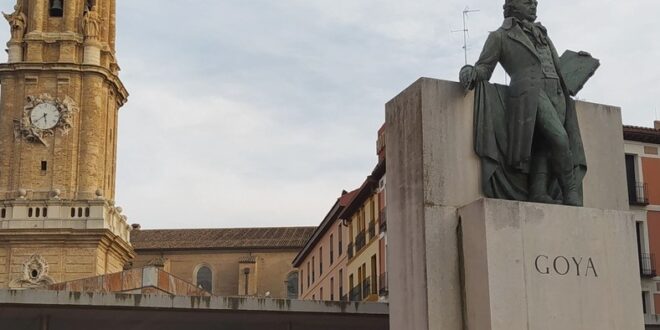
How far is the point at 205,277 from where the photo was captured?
85812 mm

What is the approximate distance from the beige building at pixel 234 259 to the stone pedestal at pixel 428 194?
2895 inches

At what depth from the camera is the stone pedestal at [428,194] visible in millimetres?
8844

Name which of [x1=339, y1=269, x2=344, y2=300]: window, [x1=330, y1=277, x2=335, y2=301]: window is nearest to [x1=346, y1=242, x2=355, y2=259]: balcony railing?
[x1=339, y1=269, x2=344, y2=300]: window

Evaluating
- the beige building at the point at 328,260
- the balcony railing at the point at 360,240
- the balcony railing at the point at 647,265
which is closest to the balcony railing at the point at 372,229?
the balcony railing at the point at 360,240

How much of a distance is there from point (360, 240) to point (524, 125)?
128ft

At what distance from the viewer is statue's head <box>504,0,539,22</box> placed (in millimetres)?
9797

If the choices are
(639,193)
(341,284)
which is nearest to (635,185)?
(639,193)

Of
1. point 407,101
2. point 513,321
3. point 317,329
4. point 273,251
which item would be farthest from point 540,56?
point 273,251

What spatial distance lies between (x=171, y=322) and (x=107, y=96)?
4106 cm

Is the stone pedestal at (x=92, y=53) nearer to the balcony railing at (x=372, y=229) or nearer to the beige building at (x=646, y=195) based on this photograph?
the balcony railing at (x=372, y=229)

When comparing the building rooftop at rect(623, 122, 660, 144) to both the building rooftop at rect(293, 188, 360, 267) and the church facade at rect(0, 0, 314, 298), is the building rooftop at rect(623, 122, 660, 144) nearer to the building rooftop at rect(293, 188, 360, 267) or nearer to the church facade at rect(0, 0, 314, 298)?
the building rooftop at rect(293, 188, 360, 267)

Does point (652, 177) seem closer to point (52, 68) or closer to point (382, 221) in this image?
point (382, 221)

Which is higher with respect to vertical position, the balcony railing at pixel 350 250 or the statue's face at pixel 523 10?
the balcony railing at pixel 350 250

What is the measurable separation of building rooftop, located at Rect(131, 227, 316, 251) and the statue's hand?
74.5 meters
